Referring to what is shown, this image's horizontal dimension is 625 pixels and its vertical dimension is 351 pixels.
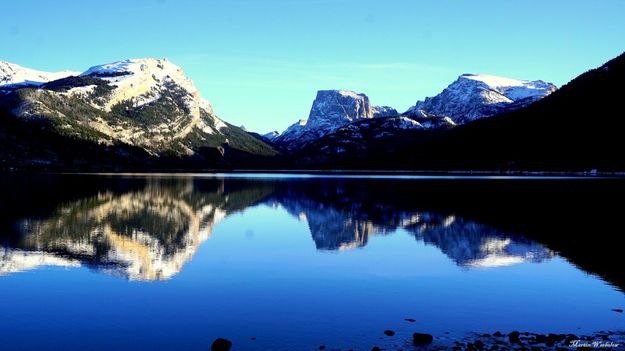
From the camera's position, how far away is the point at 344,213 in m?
96.4

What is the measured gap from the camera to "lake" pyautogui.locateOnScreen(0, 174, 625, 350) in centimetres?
2891

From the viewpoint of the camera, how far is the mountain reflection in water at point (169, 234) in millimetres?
48781

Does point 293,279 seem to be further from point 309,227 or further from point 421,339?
point 309,227

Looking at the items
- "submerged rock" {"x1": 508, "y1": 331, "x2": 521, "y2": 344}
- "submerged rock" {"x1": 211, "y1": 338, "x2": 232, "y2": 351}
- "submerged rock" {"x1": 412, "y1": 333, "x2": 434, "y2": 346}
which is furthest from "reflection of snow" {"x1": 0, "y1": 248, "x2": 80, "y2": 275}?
"submerged rock" {"x1": 508, "y1": 331, "x2": 521, "y2": 344}

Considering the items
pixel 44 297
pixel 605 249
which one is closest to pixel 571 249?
pixel 605 249

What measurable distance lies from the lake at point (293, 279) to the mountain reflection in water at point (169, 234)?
13.5 inches

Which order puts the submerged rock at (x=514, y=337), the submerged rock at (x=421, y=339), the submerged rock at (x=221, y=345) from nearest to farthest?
the submerged rock at (x=221, y=345), the submerged rock at (x=421, y=339), the submerged rock at (x=514, y=337)

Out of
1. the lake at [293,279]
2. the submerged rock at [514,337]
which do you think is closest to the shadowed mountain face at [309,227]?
the lake at [293,279]

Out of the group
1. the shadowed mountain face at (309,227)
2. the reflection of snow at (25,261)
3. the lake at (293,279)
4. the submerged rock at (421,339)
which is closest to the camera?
the submerged rock at (421,339)

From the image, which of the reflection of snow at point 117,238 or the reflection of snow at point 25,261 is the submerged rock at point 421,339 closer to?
the reflection of snow at point 117,238

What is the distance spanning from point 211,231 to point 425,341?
51530 millimetres

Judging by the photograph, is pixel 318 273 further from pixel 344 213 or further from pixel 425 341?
pixel 344 213

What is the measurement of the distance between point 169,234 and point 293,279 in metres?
29.9

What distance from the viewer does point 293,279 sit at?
43.3 m
